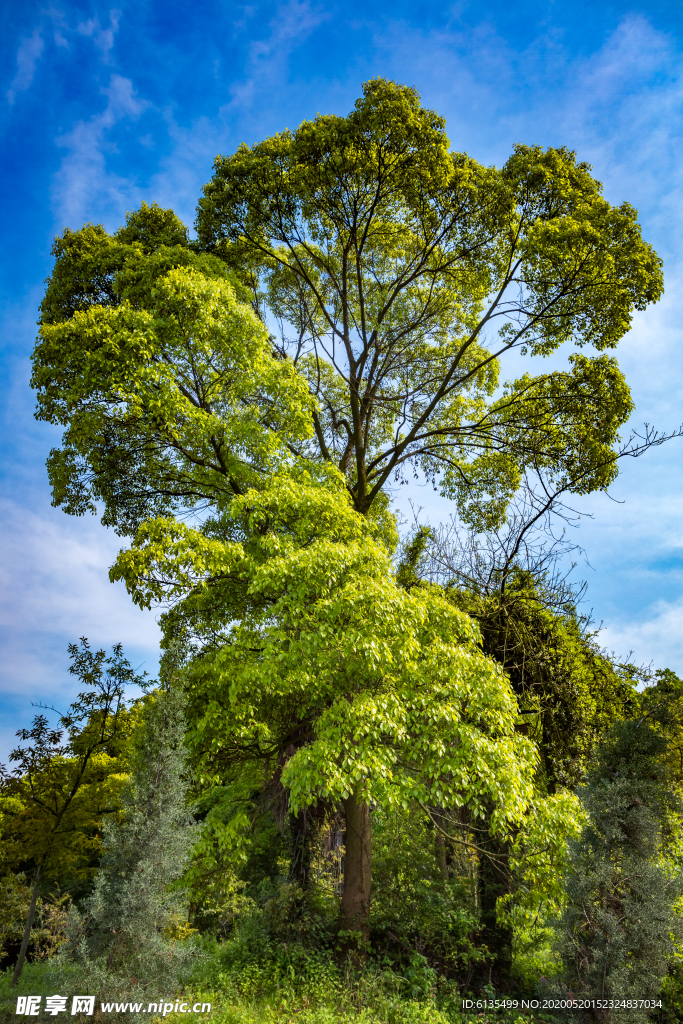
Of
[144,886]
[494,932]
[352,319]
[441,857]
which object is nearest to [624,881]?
[494,932]

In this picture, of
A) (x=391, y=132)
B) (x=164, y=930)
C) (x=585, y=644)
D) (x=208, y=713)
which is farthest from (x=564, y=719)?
(x=391, y=132)

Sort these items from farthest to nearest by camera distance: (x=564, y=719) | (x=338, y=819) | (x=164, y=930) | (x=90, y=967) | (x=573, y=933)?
(x=338, y=819), (x=564, y=719), (x=573, y=933), (x=164, y=930), (x=90, y=967)

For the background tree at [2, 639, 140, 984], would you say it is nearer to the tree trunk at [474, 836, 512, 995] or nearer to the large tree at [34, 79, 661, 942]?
the large tree at [34, 79, 661, 942]

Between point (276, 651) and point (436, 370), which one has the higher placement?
point (436, 370)

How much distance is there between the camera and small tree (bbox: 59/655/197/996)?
6.27 m

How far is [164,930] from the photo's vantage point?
22.2 feet

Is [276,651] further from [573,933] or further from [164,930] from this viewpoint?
[573,933]

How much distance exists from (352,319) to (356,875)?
12.3m

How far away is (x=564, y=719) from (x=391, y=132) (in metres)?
12.1

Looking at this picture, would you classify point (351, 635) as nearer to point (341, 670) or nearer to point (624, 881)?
point (341, 670)

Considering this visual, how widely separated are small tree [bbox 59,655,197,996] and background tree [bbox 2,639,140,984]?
25.2 ft

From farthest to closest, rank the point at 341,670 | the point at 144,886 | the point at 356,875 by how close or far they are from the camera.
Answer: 1. the point at 356,875
2. the point at 341,670
3. the point at 144,886

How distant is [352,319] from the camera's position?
45.7 ft

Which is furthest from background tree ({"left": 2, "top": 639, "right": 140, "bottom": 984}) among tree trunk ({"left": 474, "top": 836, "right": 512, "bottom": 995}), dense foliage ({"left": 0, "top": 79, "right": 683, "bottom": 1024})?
tree trunk ({"left": 474, "top": 836, "right": 512, "bottom": 995})
